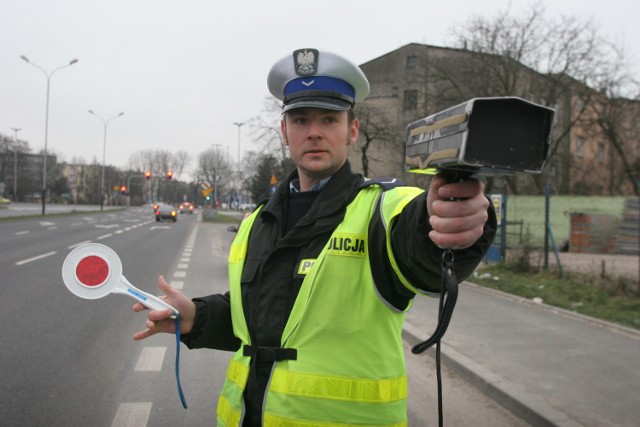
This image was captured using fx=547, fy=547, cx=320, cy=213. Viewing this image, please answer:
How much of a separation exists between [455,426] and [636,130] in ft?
74.5

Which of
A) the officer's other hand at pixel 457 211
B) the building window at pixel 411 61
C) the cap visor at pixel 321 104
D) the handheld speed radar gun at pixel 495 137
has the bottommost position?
the officer's other hand at pixel 457 211

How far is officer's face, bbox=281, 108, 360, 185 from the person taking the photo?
193 centimetres

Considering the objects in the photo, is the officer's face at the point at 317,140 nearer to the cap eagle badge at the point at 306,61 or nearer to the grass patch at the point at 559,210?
the cap eagle badge at the point at 306,61

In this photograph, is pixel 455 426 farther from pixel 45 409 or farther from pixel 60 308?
pixel 60 308

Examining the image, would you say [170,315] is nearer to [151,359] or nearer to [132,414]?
[132,414]

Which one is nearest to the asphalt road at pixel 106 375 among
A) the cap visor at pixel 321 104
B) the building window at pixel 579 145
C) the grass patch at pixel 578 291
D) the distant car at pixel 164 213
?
the cap visor at pixel 321 104

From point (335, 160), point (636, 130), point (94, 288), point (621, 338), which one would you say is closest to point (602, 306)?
point (621, 338)

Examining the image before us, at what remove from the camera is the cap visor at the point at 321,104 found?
193 centimetres

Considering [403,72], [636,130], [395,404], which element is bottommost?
[395,404]

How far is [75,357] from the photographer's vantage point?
5656 millimetres

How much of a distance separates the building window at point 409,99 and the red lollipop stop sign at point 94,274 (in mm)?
37039

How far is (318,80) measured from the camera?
1.99 metres

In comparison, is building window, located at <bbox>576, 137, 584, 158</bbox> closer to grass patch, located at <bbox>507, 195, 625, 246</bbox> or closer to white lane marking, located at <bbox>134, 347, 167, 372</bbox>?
grass patch, located at <bbox>507, 195, 625, 246</bbox>

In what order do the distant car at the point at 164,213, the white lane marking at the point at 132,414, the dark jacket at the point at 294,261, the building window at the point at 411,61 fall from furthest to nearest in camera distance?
the distant car at the point at 164,213, the building window at the point at 411,61, the white lane marking at the point at 132,414, the dark jacket at the point at 294,261
